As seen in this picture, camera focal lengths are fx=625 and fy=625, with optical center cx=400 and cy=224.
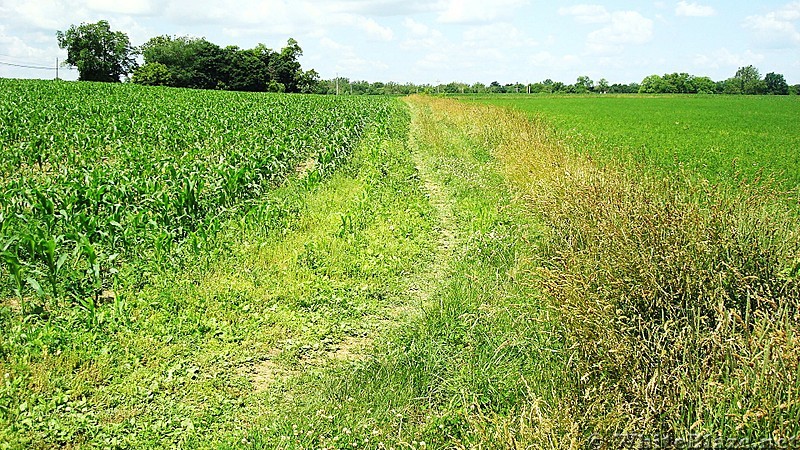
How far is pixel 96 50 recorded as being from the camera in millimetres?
90500

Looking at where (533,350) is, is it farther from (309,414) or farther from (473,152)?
(473,152)

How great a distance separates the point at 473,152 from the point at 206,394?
13669 millimetres

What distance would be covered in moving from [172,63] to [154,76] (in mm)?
8622

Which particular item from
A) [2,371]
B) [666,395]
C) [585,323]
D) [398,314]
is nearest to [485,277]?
[398,314]

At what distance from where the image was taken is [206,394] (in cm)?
491

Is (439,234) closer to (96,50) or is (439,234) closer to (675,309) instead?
(675,309)

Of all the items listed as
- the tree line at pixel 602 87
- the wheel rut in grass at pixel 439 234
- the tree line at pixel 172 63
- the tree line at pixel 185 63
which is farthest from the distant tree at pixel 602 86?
the wheel rut in grass at pixel 439 234

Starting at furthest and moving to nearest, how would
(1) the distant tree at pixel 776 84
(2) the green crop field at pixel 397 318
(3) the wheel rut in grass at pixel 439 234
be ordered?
(1) the distant tree at pixel 776 84
(3) the wheel rut in grass at pixel 439 234
(2) the green crop field at pixel 397 318

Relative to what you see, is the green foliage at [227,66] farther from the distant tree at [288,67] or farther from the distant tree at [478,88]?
the distant tree at [478,88]

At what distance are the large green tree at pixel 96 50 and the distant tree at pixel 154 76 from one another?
872cm

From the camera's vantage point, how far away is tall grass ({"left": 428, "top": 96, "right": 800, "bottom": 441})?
3.21 meters

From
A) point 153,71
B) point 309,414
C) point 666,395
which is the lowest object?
point 309,414

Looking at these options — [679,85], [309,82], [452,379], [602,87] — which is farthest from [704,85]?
[452,379]

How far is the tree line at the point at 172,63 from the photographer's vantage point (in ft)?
284
